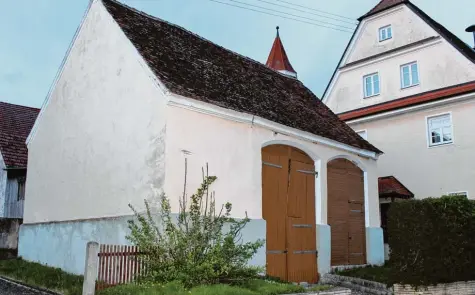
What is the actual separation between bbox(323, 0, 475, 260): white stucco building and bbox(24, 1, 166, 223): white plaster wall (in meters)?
13.4

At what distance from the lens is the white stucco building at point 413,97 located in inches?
821

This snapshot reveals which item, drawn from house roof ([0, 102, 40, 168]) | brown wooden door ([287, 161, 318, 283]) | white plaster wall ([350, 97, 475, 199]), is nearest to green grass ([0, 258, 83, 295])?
brown wooden door ([287, 161, 318, 283])

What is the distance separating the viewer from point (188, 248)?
10680 mm

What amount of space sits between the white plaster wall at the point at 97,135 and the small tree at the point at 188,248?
97 cm

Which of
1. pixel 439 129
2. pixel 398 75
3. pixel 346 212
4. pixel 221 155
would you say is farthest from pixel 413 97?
pixel 221 155

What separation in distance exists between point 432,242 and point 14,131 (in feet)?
63.4

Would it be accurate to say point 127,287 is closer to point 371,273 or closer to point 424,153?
point 371,273

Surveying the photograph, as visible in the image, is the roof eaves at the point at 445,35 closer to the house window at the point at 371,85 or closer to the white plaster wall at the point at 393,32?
the white plaster wall at the point at 393,32

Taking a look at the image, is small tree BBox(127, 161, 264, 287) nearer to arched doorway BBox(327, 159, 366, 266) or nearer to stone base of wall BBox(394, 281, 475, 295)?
stone base of wall BBox(394, 281, 475, 295)

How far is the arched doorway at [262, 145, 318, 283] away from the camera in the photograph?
1446 cm

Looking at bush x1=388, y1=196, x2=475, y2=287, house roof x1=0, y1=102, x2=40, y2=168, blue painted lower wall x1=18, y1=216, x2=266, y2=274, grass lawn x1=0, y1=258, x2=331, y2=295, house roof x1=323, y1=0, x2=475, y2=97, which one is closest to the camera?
grass lawn x1=0, y1=258, x2=331, y2=295

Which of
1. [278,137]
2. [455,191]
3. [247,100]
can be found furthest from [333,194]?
[455,191]

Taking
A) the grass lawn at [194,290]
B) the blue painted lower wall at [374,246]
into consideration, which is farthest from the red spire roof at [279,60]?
the grass lawn at [194,290]

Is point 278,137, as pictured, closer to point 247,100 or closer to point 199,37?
point 247,100
